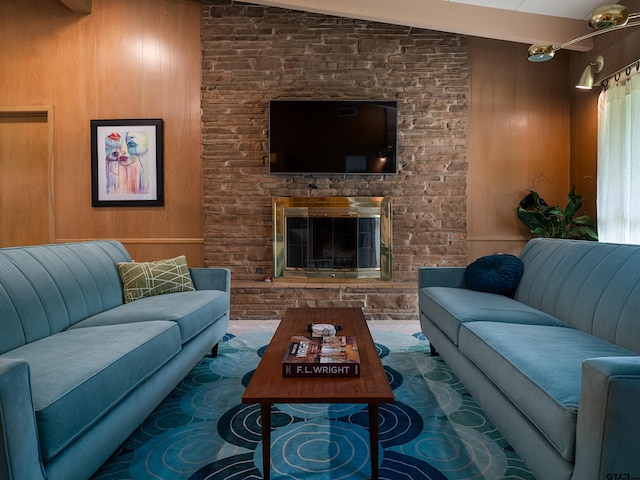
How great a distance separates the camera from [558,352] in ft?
5.12

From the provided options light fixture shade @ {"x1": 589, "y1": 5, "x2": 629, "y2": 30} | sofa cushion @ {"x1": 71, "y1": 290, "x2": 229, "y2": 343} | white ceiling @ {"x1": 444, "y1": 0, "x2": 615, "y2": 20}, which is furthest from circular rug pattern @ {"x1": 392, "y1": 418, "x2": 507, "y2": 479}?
white ceiling @ {"x1": 444, "y1": 0, "x2": 615, "y2": 20}

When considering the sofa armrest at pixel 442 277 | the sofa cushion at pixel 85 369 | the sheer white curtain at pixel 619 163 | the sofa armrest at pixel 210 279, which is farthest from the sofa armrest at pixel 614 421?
the sheer white curtain at pixel 619 163

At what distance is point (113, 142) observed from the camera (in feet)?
14.5

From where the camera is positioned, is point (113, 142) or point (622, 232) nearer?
point (622, 232)

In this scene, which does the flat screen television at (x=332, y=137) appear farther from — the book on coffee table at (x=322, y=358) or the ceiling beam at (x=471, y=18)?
the book on coffee table at (x=322, y=358)

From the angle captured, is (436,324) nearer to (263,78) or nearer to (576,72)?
(263,78)

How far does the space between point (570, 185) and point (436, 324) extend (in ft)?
9.22

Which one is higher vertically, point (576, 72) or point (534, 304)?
point (576, 72)

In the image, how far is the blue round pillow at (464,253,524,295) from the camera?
2.81 m

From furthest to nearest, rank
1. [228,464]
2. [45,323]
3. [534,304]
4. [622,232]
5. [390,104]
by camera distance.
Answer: [390,104], [622,232], [534,304], [45,323], [228,464]

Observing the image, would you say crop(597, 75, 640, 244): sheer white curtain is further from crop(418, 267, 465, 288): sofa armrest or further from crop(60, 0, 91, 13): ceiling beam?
crop(60, 0, 91, 13): ceiling beam

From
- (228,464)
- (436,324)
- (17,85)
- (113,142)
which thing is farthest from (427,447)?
(17,85)

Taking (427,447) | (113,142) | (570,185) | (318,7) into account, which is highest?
(318,7)

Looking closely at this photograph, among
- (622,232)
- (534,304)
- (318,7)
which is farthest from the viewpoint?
(318,7)
